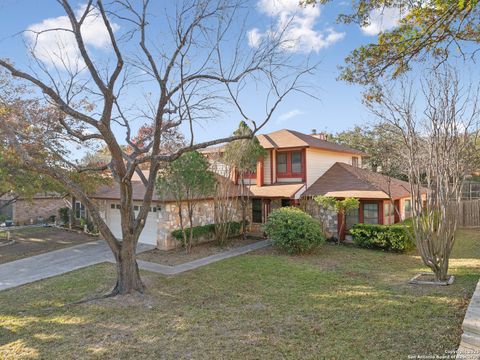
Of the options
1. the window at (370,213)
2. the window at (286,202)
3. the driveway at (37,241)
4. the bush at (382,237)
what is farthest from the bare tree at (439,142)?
the driveway at (37,241)

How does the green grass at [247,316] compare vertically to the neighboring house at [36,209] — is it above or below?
below

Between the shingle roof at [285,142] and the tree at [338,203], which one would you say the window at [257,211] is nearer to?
the shingle roof at [285,142]

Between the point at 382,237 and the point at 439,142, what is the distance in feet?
23.0

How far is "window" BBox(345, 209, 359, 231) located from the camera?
16.4 meters

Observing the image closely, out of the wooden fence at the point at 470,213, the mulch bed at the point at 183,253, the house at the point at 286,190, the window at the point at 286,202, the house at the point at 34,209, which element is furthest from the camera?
the house at the point at 34,209

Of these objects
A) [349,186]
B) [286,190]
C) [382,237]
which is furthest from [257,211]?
[382,237]

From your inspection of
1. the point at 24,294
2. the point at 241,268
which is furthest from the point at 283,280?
the point at 24,294

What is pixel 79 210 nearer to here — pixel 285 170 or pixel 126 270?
pixel 285 170

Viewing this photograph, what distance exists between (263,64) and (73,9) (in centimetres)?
481

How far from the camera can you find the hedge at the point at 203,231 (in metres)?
15.1

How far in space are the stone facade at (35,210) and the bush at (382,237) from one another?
21.4 m

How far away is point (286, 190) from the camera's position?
17078 millimetres

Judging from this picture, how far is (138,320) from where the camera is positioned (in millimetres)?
6969

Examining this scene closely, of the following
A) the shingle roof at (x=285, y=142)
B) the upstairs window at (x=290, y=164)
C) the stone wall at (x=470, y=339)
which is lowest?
the stone wall at (x=470, y=339)
